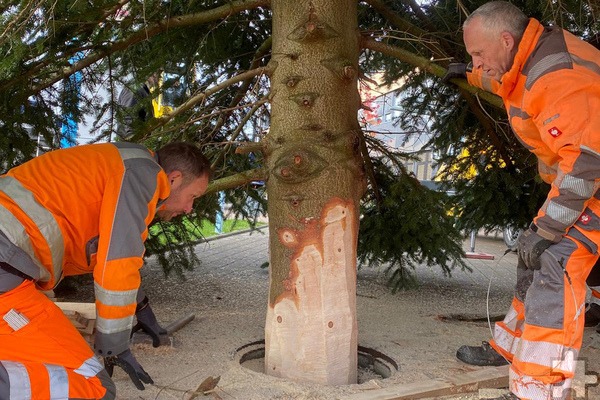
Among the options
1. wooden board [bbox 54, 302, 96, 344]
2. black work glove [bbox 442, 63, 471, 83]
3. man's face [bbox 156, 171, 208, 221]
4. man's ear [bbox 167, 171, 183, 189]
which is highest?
black work glove [bbox 442, 63, 471, 83]

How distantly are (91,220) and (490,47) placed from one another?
190 cm

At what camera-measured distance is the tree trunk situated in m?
3.27

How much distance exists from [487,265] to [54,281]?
7.09 m

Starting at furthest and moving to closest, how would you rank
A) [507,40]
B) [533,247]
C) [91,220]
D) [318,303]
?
[318,303]
[507,40]
[533,247]
[91,220]

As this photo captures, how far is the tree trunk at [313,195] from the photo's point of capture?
10.7 feet

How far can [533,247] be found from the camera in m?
2.71

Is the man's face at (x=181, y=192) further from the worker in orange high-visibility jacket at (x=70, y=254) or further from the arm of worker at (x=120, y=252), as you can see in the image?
the arm of worker at (x=120, y=252)

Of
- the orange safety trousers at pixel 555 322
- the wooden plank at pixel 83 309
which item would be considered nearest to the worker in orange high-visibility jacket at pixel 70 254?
the wooden plank at pixel 83 309

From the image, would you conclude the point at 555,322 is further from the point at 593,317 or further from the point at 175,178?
the point at 593,317

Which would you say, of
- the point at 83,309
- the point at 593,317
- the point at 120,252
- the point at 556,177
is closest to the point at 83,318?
the point at 83,309

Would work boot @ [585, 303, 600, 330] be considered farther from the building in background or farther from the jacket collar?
the jacket collar

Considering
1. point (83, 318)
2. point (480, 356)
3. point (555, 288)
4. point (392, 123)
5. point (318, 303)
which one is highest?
point (392, 123)

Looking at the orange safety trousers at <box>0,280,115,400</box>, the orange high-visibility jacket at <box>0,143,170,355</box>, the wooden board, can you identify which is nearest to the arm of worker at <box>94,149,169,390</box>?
the orange high-visibility jacket at <box>0,143,170,355</box>

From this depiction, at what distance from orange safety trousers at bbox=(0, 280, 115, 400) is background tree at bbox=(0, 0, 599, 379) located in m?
1.21
